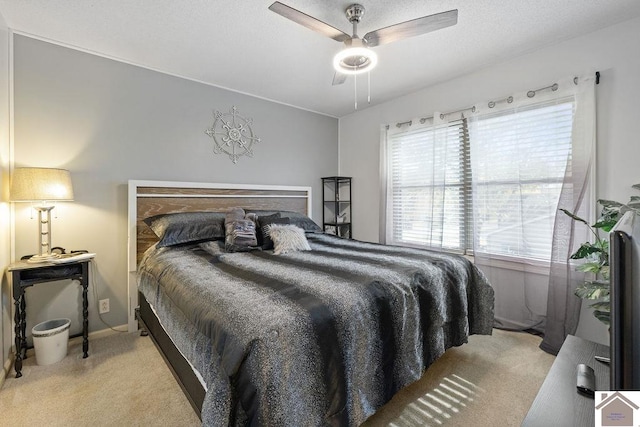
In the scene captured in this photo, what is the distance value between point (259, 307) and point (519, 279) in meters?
2.71

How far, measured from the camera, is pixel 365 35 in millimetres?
1911

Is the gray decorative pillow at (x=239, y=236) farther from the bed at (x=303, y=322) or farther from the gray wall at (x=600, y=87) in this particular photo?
the gray wall at (x=600, y=87)

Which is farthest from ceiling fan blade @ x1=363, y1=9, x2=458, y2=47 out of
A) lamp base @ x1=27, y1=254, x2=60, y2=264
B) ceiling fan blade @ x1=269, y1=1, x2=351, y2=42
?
lamp base @ x1=27, y1=254, x2=60, y2=264

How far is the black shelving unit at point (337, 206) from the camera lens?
439 cm

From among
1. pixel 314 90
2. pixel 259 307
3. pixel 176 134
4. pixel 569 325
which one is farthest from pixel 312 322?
pixel 314 90

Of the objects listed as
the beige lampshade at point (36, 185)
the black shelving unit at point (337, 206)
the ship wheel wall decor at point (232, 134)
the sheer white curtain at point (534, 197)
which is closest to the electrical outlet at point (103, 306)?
the beige lampshade at point (36, 185)

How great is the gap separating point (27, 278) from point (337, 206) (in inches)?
137

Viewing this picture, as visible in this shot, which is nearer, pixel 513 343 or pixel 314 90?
pixel 513 343

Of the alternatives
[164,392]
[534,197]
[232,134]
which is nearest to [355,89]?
[232,134]

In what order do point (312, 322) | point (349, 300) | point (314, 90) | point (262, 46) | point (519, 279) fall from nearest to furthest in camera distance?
point (312, 322), point (349, 300), point (262, 46), point (519, 279), point (314, 90)

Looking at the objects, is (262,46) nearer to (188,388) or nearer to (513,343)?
(188,388)

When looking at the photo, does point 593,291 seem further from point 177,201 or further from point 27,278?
point 27,278

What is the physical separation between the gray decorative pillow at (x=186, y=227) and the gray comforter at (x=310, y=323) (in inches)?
8.3

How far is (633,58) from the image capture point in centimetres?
218
